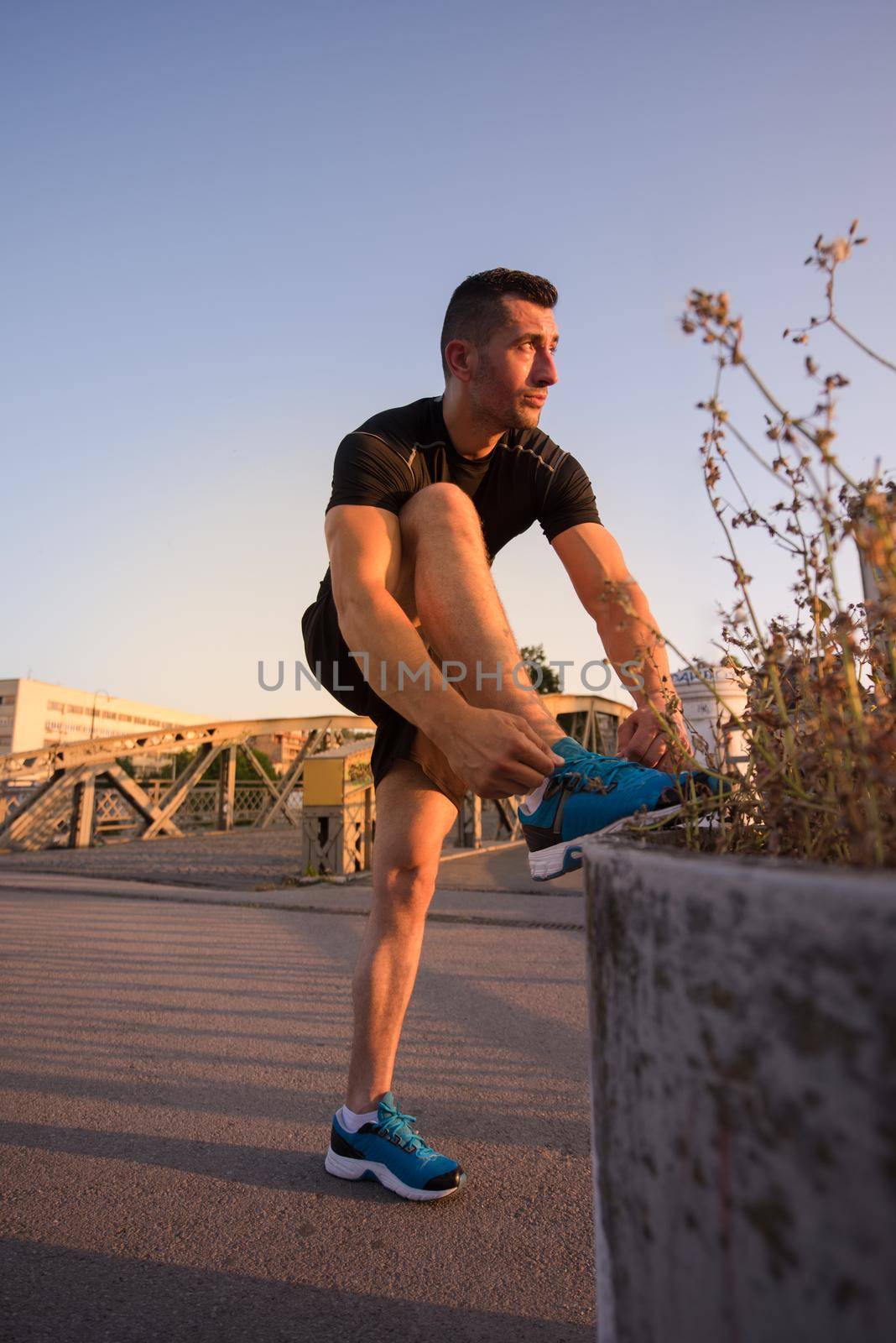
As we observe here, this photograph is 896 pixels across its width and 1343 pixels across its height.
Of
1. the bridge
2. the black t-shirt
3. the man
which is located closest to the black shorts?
the man

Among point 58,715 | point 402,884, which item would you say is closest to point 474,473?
point 402,884

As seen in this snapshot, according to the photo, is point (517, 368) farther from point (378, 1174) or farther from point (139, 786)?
point (139, 786)

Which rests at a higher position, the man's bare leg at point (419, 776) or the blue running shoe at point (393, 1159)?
the man's bare leg at point (419, 776)

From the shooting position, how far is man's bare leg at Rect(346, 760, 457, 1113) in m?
1.83

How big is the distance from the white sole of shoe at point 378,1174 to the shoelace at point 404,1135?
56 mm

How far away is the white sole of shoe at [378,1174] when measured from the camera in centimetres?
162

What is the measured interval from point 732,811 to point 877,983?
539 millimetres

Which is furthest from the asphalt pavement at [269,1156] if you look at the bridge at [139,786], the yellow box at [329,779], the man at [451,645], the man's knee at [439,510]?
the bridge at [139,786]

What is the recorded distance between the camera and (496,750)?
1354mm

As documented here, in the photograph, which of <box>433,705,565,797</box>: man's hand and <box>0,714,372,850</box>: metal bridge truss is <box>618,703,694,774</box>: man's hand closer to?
<box>433,705,565,797</box>: man's hand

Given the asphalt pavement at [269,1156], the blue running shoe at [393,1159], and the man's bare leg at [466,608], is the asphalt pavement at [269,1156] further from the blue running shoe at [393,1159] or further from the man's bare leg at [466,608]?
the man's bare leg at [466,608]

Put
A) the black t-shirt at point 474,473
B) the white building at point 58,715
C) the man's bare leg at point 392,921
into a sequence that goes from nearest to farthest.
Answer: the man's bare leg at point 392,921, the black t-shirt at point 474,473, the white building at point 58,715

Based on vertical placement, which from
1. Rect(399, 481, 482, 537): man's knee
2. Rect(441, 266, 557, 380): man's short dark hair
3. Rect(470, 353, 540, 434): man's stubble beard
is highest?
Rect(441, 266, 557, 380): man's short dark hair

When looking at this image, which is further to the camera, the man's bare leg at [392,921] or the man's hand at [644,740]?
the man's bare leg at [392,921]
